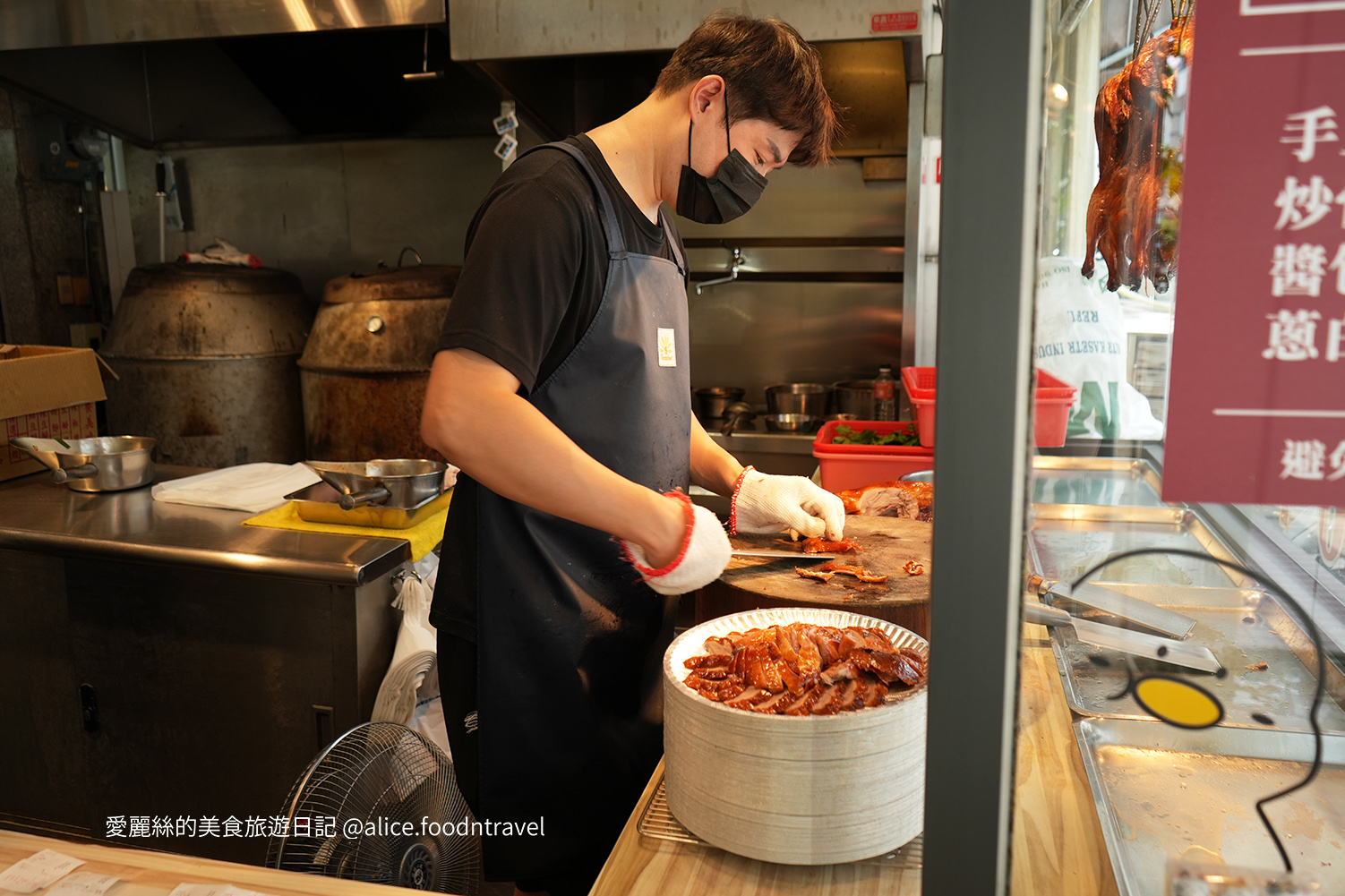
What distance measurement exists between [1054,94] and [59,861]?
1274 millimetres

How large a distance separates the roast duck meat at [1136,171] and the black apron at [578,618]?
2.51 ft

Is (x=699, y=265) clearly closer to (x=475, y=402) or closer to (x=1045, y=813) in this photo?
(x=475, y=402)

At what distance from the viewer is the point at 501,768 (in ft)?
4.95

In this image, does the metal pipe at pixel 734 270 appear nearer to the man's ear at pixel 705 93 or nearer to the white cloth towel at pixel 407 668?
the white cloth towel at pixel 407 668

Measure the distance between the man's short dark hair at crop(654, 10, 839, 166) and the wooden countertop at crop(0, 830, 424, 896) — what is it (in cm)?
128

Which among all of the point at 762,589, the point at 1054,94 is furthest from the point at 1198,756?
the point at 762,589

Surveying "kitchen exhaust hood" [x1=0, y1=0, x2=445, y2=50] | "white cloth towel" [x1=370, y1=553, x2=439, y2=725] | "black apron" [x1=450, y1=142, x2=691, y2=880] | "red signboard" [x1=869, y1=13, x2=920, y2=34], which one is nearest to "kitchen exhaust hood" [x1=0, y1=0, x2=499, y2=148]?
"kitchen exhaust hood" [x1=0, y1=0, x2=445, y2=50]

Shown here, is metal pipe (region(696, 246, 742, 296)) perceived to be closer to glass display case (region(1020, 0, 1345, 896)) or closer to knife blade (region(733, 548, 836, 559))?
knife blade (region(733, 548, 836, 559))

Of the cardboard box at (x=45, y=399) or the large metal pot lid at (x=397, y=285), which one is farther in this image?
the large metal pot lid at (x=397, y=285)

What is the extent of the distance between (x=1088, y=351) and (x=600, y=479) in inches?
26.2

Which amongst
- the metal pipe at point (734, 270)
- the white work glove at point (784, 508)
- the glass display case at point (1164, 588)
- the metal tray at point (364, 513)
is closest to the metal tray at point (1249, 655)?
the glass display case at point (1164, 588)

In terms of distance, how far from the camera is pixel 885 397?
3785 mm

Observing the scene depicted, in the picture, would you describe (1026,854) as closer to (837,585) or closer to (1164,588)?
(1164,588)

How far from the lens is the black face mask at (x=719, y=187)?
157cm
